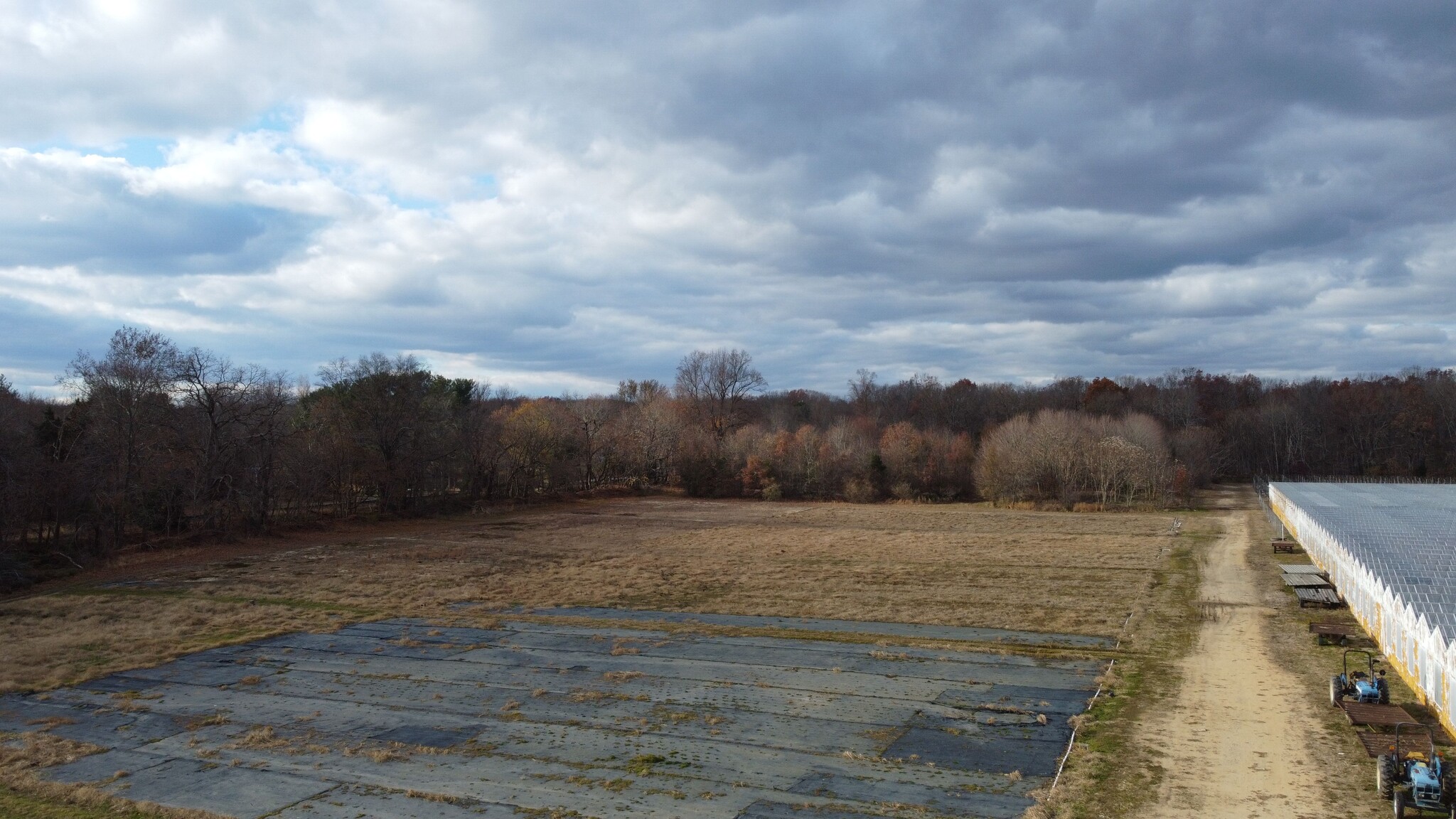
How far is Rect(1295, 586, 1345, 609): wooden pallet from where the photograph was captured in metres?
19.0

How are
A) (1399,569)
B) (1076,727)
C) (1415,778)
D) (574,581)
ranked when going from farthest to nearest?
(574,581) → (1399,569) → (1076,727) → (1415,778)

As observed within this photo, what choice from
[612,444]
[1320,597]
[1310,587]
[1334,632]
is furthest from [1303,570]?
[612,444]

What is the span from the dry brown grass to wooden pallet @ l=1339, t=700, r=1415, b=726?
630 cm

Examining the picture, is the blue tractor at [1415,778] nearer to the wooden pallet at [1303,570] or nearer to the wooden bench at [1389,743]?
the wooden bench at [1389,743]

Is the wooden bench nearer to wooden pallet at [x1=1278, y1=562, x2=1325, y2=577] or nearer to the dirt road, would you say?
the dirt road

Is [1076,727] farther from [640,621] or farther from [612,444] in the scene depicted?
[612,444]

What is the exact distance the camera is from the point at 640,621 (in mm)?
18438

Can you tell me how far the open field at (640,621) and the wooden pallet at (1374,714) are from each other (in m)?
2.72

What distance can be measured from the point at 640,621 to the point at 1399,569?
48.2ft

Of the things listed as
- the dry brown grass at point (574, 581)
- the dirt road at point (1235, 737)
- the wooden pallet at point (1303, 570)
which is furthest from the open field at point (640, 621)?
the wooden pallet at point (1303, 570)

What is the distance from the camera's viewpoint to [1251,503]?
55.8 meters

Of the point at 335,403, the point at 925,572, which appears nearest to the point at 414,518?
the point at 335,403

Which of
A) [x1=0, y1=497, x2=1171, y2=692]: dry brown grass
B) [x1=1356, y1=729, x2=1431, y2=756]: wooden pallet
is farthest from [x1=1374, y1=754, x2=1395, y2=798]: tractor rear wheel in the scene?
[x1=0, y1=497, x2=1171, y2=692]: dry brown grass

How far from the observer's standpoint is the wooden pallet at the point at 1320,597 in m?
19.0
